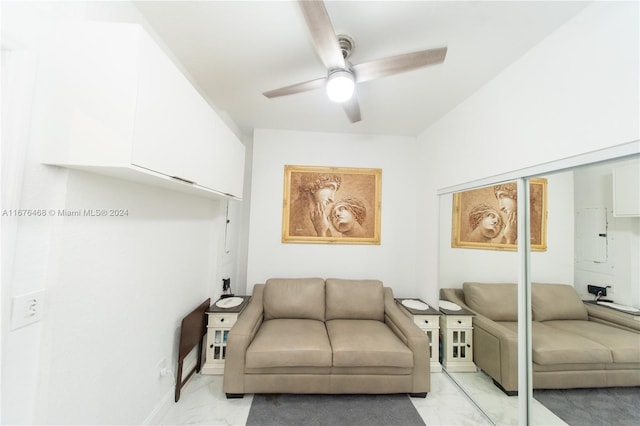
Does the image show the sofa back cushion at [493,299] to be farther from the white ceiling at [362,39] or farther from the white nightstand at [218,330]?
the white nightstand at [218,330]

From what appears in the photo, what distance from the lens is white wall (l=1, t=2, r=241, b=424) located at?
2.60 ft

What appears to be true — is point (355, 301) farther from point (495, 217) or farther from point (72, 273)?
point (72, 273)

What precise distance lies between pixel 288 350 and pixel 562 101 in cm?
245

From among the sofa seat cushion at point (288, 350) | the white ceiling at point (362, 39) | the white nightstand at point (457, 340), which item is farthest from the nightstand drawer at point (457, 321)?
the white ceiling at point (362, 39)

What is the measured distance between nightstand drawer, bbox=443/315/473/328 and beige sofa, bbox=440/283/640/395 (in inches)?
8.1

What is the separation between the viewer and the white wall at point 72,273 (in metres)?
0.79

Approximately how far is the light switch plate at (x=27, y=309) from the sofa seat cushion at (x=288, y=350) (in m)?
1.31

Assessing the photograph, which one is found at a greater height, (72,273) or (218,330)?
(72,273)

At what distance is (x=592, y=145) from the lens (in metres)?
1.11

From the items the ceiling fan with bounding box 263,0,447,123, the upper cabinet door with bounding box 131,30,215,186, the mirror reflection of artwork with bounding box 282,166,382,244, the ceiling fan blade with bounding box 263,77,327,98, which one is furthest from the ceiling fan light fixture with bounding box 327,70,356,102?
the mirror reflection of artwork with bounding box 282,166,382,244

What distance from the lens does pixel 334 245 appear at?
2.84 m

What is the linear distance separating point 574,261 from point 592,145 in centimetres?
68

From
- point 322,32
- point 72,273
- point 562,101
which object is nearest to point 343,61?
point 322,32

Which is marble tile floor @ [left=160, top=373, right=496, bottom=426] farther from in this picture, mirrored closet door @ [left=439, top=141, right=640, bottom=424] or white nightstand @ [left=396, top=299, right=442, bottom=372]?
white nightstand @ [left=396, top=299, right=442, bottom=372]
